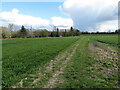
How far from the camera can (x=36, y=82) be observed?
4.79 meters

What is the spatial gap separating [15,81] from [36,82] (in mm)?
1124

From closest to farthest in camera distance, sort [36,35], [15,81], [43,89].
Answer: [43,89] < [15,81] < [36,35]

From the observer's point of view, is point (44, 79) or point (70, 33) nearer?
point (44, 79)

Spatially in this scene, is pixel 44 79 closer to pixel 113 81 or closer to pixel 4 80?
pixel 4 80

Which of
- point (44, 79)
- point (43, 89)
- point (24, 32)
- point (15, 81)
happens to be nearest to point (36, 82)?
point (44, 79)

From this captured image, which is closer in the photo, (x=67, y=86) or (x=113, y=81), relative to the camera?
(x=67, y=86)

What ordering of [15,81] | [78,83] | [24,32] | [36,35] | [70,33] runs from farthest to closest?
1. [70,33]
2. [36,35]
3. [24,32]
4. [15,81]
5. [78,83]

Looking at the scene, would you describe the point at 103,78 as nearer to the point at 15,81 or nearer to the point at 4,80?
the point at 15,81

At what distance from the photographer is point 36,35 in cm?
12006

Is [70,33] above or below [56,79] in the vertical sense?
above

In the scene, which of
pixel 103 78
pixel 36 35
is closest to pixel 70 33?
pixel 36 35

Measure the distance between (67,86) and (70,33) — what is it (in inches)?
5108

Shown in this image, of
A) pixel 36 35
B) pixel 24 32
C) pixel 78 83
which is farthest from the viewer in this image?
pixel 36 35

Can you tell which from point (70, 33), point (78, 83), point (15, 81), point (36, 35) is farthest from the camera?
point (70, 33)
